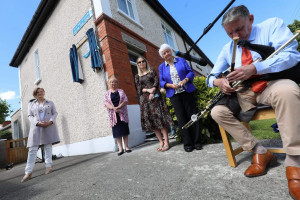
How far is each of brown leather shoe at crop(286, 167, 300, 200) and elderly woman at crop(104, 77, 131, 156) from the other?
2.92 m

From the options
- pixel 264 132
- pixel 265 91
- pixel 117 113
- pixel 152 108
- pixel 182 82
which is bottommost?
pixel 264 132

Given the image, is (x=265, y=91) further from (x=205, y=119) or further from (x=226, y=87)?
(x=205, y=119)

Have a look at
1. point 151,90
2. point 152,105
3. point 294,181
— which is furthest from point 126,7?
point 294,181

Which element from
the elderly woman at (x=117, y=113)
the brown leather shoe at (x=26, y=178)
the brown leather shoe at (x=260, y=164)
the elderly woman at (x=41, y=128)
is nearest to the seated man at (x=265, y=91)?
the brown leather shoe at (x=260, y=164)

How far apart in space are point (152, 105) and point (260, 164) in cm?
210

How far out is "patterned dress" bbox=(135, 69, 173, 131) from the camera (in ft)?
10.3

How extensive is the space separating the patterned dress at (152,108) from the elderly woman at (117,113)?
1.84 feet

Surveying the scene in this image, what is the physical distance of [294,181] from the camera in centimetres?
104

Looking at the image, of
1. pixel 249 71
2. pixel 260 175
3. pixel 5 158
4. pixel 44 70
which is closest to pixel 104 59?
pixel 249 71

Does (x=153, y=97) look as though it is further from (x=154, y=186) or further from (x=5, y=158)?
(x=5, y=158)

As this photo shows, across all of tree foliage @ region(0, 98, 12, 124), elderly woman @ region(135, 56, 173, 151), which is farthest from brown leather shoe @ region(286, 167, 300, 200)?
tree foliage @ region(0, 98, 12, 124)

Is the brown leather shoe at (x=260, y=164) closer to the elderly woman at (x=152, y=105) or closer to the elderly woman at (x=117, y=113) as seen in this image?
the elderly woman at (x=152, y=105)

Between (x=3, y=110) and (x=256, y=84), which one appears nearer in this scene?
(x=256, y=84)

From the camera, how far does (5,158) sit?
634 cm
